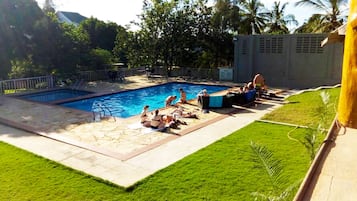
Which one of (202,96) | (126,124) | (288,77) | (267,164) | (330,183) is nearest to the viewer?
(330,183)

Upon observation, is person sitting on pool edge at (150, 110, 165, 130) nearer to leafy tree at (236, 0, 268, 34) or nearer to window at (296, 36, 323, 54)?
window at (296, 36, 323, 54)

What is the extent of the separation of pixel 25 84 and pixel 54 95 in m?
2.30

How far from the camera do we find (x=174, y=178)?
666cm

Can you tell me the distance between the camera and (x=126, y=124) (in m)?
11.4

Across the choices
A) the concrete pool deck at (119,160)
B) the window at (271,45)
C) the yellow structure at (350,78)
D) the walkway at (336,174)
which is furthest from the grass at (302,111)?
the window at (271,45)

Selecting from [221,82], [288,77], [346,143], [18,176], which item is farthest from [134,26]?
[346,143]

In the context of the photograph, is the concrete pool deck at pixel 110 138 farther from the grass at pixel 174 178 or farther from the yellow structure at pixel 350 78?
the yellow structure at pixel 350 78

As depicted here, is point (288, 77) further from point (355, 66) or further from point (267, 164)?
point (267, 164)

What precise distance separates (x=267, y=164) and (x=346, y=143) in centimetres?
219

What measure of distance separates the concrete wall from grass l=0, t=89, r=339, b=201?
13115 mm

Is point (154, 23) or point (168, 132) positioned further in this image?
point (154, 23)

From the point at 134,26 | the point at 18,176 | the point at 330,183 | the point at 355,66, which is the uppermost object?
the point at 134,26

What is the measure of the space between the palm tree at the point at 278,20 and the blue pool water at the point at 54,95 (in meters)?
19.7

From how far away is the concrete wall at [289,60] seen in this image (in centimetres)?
1953
